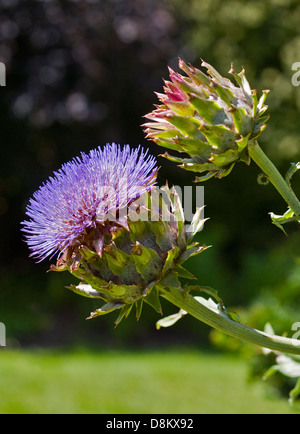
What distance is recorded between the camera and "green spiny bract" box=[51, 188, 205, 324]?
1.34m

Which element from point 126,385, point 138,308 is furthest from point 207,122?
point 126,385

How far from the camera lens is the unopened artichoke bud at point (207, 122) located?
130 centimetres

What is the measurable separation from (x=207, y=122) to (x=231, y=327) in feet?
1.39

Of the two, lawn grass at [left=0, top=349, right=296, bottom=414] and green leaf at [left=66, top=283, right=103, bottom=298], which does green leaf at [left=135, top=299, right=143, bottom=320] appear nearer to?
green leaf at [left=66, top=283, right=103, bottom=298]

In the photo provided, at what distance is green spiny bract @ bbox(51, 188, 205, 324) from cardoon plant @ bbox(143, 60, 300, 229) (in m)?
0.13

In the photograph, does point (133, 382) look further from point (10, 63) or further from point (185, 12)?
point (185, 12)

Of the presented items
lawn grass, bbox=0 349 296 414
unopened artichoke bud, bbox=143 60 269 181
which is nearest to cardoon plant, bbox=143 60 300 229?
unopened artichoke bud, bbox=143 60 269 181

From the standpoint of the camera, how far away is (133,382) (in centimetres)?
409

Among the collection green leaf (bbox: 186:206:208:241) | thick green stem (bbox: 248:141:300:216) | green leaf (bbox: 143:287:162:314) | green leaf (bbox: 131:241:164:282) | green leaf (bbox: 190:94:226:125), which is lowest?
green leaf (bbox: 143:287:162:314)

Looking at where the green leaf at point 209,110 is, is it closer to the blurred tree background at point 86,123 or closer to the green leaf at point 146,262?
the green leaf at point 146,262

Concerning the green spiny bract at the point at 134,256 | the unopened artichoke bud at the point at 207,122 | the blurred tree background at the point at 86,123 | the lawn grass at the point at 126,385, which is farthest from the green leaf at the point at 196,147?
the blurred tree background at the point at 86,123

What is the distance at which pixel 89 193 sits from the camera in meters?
1.38

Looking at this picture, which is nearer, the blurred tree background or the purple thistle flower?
the purple thistle flower

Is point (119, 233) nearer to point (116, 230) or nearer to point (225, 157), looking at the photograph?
point (116, 230)
